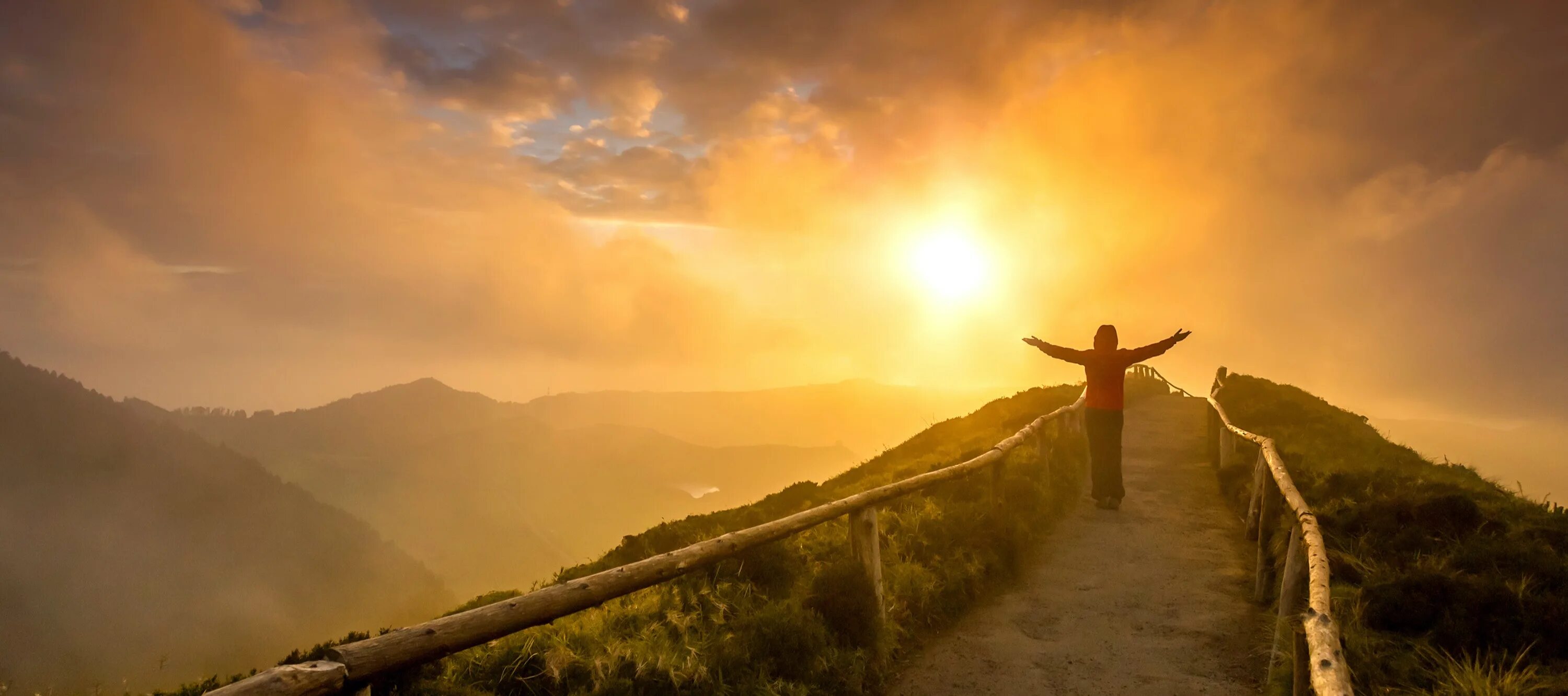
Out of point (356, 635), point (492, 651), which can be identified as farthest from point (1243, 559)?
point (356, 635)

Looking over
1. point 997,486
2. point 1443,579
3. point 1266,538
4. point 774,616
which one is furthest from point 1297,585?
point 774,616

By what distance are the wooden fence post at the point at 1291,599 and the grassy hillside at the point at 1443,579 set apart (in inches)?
11.7

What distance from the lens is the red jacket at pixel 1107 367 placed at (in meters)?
11.6

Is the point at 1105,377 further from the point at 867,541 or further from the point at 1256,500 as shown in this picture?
the point at 867,541

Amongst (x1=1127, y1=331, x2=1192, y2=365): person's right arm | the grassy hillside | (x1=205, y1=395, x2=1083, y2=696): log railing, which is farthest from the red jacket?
(x1=205, y1=395, x2=1083, y2=696): log railing

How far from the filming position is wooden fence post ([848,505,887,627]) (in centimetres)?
695

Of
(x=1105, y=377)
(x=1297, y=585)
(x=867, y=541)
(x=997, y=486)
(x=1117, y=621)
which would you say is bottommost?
(x=1117, y=621)

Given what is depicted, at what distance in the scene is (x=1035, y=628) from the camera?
761 centimetres

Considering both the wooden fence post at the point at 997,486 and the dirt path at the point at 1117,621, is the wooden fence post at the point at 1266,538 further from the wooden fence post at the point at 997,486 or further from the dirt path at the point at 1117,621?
the wooden fence post at the point at 997,486

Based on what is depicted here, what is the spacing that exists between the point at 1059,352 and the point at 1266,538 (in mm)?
4214

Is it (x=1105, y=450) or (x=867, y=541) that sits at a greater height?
(x=1105, y=450)

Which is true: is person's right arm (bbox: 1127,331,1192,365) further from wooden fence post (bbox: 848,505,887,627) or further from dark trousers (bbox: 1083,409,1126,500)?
wooden fence post (bbox: 848,505,887,627)

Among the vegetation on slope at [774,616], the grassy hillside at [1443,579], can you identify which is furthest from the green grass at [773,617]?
the grassy hillside at [1443,579]

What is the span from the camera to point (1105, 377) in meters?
11.6
